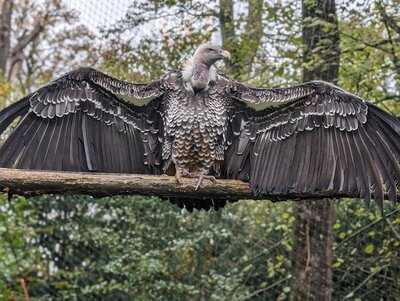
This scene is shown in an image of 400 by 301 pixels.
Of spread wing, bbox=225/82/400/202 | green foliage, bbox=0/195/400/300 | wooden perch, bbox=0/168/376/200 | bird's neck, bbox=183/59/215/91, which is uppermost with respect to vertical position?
bird's neck, bbox=183/59/215/91

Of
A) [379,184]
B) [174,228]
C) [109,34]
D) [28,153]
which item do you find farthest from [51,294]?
[379,184]

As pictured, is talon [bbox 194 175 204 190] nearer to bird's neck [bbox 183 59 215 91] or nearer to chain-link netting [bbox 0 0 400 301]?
bird's neck [bbox 183 59 215 91]

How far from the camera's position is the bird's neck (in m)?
4.64

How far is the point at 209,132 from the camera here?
459cm

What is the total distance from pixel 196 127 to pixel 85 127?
667 millimetres

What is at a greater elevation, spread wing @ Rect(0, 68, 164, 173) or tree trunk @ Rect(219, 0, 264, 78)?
tree trunk @ Rect(219, 0, 264, 78)

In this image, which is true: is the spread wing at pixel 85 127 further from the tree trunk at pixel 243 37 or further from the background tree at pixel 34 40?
the background tree at pixel 34 40

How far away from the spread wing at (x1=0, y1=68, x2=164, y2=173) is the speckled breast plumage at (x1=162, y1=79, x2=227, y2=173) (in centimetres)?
15

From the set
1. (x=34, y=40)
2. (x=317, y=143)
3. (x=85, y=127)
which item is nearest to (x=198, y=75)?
(x=85, y=127)

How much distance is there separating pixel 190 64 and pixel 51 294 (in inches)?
192

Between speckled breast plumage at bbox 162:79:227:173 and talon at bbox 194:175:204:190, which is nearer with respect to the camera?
talon at bbox 194:175:204:190

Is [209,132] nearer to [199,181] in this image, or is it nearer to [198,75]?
[198,75]

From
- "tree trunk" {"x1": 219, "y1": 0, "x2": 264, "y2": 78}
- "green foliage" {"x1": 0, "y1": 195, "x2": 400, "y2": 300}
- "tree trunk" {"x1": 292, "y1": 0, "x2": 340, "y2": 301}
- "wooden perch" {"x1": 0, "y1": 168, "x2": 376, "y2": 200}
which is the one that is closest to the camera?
"wooden perch" {"x1": 0, "y1": 168, "x2": 376, "y2": 200}

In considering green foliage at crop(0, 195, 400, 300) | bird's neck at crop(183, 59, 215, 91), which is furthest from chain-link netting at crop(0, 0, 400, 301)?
bird's neck at crop(183, 59, 215, 91)
